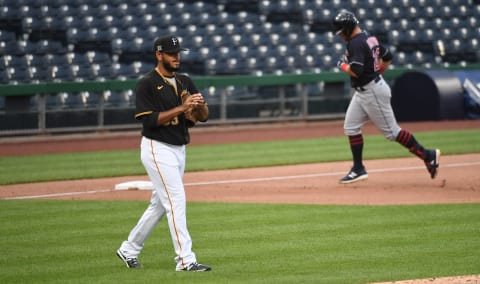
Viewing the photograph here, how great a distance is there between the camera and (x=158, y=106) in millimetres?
7504

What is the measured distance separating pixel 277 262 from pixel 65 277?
164 centimetres

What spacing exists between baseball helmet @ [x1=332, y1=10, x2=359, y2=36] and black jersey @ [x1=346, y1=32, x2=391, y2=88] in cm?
16

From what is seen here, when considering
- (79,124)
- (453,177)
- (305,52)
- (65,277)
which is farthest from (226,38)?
(65,277)

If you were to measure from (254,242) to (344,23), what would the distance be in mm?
4188

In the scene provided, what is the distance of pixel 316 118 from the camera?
931 inches

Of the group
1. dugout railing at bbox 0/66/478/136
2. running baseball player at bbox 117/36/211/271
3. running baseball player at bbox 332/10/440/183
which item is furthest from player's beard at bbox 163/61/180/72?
dugout railing at bbox 0/66/478/136

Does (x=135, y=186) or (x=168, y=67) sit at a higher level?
(x=168, y=67)

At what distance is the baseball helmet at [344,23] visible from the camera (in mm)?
12062

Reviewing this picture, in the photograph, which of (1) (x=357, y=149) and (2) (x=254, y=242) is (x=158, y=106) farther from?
(1) (x=357, y=149)

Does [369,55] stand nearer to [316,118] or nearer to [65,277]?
[65,277]

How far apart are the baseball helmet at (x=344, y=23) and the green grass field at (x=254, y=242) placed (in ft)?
7.81

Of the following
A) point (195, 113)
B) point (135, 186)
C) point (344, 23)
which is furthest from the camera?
point (135, 186)

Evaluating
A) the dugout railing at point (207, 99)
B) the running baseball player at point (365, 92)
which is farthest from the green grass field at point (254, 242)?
the dugout railing at point (207, 99)

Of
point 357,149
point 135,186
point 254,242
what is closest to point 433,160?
point 357,149
